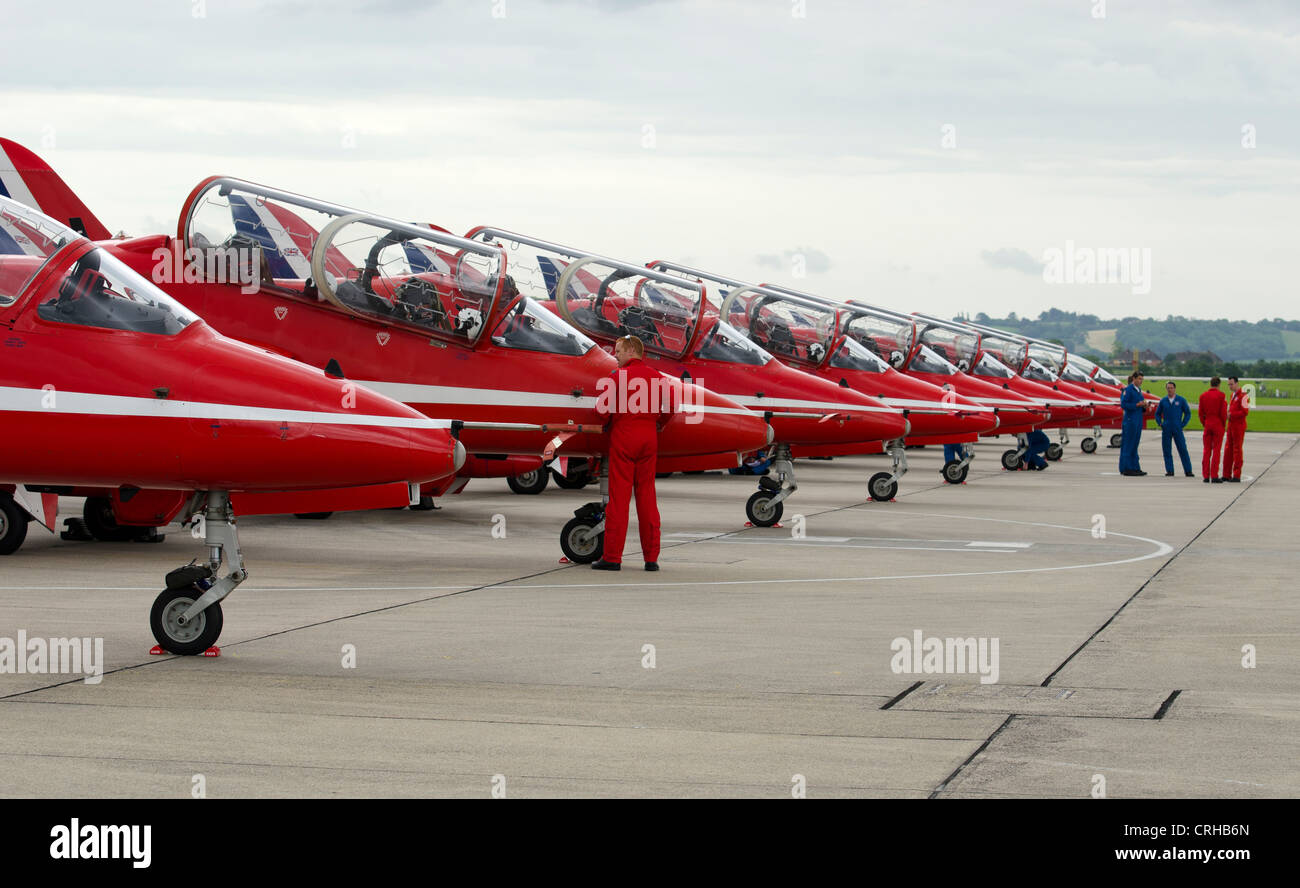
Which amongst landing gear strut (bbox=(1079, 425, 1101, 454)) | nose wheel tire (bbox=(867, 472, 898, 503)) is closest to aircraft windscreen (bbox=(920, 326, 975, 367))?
nose wheel tire (bbox=(867, 472, 898, 503))

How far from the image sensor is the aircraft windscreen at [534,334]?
16438 millimetres

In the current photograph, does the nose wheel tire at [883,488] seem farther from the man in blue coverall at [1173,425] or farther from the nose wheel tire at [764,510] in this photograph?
the man in blue coverall at [1173,425]

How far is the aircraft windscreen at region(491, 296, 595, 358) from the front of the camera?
16438 mm

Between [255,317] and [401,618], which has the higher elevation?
[255,317]

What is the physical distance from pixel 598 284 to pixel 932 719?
12.5 metres

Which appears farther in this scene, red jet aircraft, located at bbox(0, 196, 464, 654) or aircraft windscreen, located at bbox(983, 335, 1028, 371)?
aircraft windscreen, located at bbox(983, 335, 1028, 371)

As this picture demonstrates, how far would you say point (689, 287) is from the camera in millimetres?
20234

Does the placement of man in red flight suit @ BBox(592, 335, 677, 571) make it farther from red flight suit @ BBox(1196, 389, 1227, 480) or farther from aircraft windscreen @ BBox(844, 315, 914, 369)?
red flight suit @ BBox(1196, 389, 1227, 480)

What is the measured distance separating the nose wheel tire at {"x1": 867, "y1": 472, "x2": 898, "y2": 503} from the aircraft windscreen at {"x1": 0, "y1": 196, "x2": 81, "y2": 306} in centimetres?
1619

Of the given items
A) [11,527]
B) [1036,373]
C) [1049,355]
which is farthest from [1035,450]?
[11,527]

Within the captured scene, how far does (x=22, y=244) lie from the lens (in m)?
9.12
